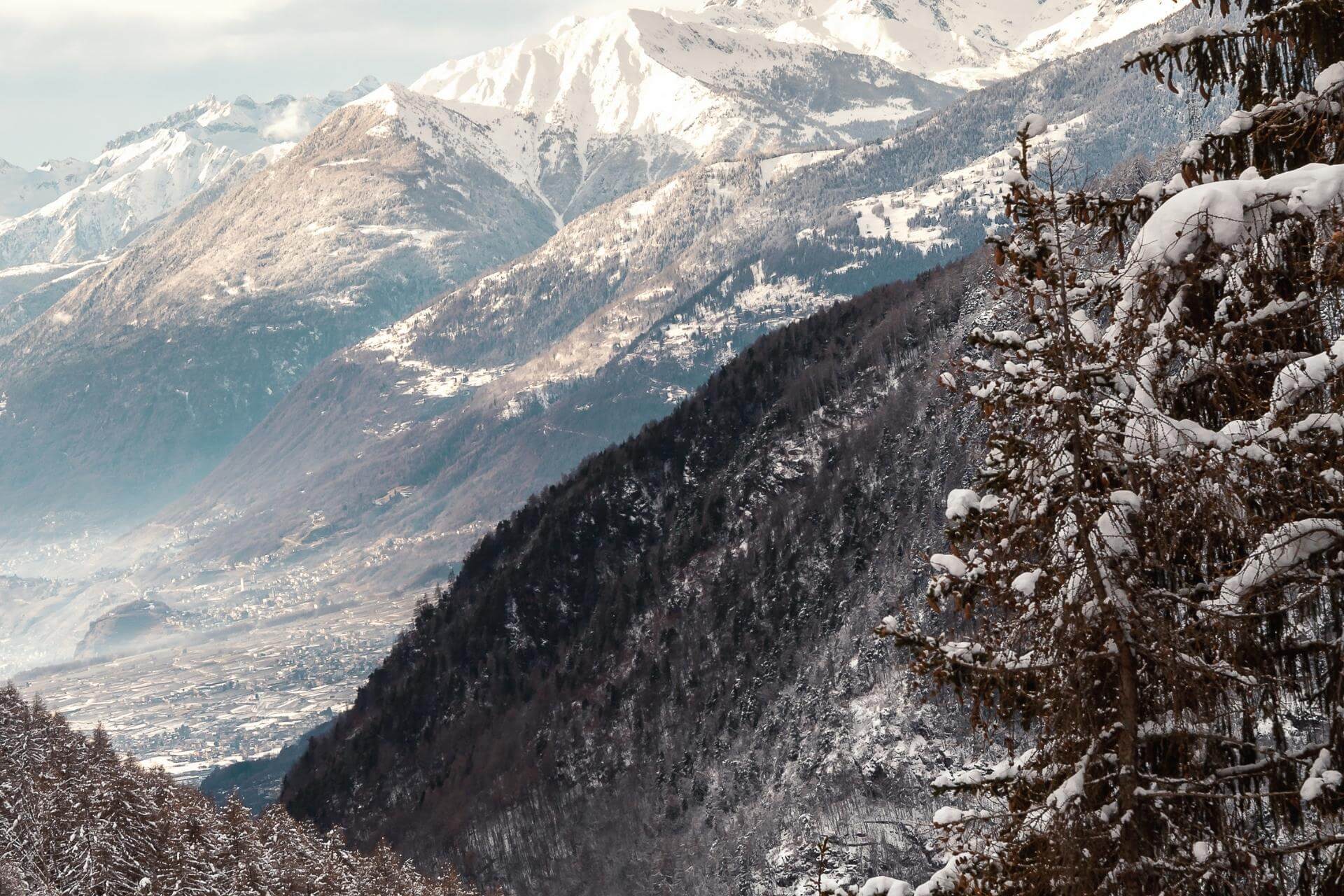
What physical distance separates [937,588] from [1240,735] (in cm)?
322

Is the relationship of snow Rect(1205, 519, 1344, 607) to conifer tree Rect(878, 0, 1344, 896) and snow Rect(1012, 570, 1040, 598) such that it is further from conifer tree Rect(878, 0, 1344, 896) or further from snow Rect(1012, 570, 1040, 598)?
snow Rect(1012, 570, 1040, 598)

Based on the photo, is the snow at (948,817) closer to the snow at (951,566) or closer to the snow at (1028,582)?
the snow at (951,566)

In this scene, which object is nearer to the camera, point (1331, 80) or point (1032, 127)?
point (1331, 80)

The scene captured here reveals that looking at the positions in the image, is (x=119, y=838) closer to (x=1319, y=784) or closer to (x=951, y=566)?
(x=951, y=566)

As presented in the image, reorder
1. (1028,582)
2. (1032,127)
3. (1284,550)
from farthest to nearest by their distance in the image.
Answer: (1032,127) → (1028,582) → (1284,550)

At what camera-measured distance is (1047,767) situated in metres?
13.7

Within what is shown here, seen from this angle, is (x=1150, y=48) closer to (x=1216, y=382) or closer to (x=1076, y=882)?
(x=1216, y=382)

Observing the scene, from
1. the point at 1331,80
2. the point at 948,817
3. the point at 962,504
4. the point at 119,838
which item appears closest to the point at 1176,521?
the point at 962,504

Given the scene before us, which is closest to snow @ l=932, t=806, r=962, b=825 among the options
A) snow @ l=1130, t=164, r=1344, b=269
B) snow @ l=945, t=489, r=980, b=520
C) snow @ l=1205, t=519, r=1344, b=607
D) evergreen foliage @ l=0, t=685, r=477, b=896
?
snow @ l=945, t=489, r=980, b=520

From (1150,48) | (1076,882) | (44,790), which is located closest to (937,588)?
(1076,882)

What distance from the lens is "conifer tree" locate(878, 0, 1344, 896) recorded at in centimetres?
1134

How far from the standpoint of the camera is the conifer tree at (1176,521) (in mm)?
11344

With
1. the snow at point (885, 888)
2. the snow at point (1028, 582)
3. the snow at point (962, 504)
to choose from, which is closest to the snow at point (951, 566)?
the snow at point (962, 504)

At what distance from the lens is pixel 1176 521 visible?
39.6 feet
